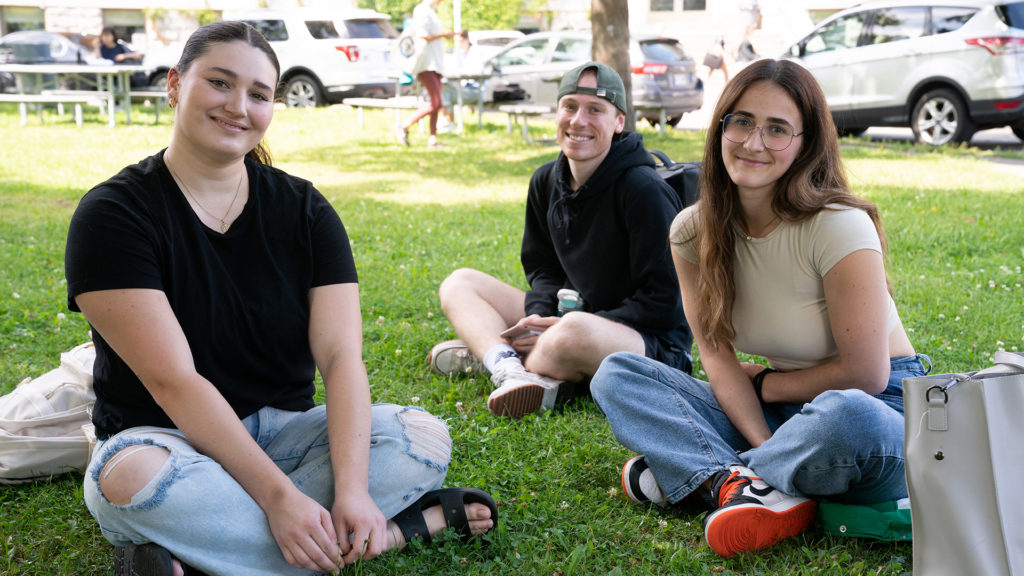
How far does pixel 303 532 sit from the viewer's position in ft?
7.84

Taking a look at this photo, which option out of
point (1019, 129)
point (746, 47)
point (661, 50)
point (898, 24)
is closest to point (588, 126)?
point (898, 24)

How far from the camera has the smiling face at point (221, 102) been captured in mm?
2582

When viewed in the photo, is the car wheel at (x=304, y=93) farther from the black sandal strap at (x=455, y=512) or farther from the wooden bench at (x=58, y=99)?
the black sandal strap at (x=455, y=512)

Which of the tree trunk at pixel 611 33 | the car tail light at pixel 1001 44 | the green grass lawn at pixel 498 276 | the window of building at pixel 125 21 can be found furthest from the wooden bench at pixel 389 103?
the window of building at pixel 125 21

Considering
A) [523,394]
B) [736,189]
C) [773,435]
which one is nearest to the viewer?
[773,435]

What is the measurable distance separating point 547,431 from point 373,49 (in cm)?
1507

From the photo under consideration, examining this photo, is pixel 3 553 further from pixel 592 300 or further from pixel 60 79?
pixel 60 79

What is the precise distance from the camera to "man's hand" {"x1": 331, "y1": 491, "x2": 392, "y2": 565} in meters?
2.46

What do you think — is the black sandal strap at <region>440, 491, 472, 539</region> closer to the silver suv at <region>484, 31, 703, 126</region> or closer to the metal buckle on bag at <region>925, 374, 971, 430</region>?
the metal buckle on bag at <region>925, 374, 971, 430</region>

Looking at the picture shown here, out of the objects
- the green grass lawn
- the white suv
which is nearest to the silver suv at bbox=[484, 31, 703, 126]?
the green grass lawn

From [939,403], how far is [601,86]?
2282 mm

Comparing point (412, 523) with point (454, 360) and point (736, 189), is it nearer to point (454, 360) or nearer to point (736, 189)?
point (736, 189)

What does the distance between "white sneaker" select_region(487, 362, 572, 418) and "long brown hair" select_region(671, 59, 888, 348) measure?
0.96 meters

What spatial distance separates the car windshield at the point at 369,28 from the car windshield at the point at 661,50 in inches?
215
